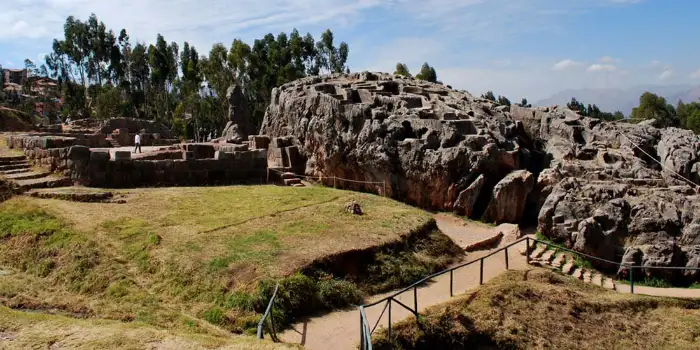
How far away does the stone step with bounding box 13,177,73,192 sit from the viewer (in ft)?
59.9

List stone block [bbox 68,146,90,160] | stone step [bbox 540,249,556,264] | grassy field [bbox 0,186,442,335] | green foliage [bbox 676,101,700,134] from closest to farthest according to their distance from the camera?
1. grassy field [bbox 0,186,442,335]
2. stone step [bbox 540,249,556,264]
3. stone block [bbox 68,146,90,160]
4. green foliage [bbox 676,101,700,134]

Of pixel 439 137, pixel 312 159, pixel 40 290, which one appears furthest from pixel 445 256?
pixel 312 159

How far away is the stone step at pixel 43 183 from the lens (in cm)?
1827

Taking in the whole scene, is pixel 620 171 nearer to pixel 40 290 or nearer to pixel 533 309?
pixel 533 309

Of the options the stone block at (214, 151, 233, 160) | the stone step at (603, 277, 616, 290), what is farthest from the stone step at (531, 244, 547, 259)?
the stone block at (214, 151, 233, 160)

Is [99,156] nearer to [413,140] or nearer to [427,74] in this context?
[413,140]

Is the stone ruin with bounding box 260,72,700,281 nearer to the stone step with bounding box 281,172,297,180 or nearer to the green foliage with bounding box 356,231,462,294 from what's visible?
the stone step with bounding box 281,172,297,180

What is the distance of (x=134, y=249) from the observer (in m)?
14.2

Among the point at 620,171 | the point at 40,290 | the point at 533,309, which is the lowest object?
the point at 533,309

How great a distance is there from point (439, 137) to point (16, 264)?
18.2m

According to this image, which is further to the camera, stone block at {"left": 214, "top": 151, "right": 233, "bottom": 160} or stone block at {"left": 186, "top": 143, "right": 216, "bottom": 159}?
stone block at {"left": 186, "top": 143, "right": 216, "bottom": 159}

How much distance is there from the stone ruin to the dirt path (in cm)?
341

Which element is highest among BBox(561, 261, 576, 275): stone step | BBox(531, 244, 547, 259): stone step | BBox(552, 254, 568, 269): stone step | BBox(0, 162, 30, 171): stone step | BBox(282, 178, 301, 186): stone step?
BBox(0, 162, 30, 171): stone step

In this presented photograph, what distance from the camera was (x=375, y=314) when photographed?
43.4 ft
